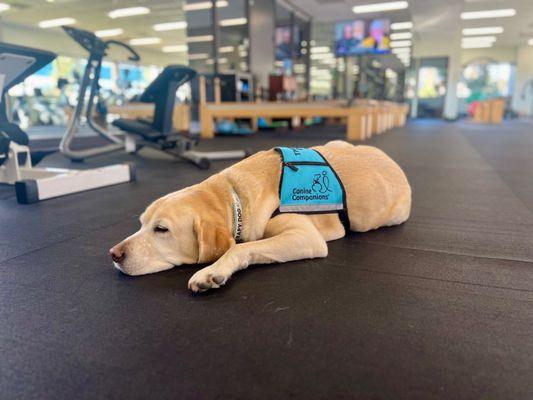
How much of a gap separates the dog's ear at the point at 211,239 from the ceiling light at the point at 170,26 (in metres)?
13.8

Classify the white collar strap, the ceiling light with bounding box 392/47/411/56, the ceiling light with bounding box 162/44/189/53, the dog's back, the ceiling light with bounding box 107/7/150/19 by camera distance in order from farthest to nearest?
1. the ceiling light with bounding box 392/47/411/56
2. the ceiling light with bounding box 162/44/189/53
3. the ceiling light with bounding box 107/7/150/19
4. the dog's back
5. the white collar strap

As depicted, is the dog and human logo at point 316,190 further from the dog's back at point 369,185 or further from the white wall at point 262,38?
the white wall at point 262,38

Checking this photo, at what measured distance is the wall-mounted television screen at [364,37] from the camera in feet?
38.1

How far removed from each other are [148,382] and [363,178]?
1288mm

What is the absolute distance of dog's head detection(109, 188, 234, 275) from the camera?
53.6 inches

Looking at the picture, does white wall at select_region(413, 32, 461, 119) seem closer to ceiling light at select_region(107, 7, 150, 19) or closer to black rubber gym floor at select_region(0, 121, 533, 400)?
ceiling light at select_region(107, 7, 150, 19)

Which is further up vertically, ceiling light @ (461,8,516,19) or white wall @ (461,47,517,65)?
ceiling light @ (461,8,516,19)

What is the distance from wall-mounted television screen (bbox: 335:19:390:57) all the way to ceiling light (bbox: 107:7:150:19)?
19.9 ft

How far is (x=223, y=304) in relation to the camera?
123cm

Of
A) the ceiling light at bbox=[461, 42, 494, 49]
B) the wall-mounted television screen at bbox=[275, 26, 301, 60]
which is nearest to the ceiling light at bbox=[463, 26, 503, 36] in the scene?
the ceiling light at bbox=[461, 42, 494, 49]

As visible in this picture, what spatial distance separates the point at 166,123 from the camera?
14.3 ft

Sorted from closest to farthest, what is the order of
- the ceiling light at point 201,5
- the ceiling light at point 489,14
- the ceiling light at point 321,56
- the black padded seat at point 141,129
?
the black padded seat at point 141,129, the ceiling light at point 201,5, the ceiling light at point 489,14, the ceiling light at point 321,56

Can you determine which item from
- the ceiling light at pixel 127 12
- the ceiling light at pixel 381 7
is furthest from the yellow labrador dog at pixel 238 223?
the ceiling light at pixel 127 12

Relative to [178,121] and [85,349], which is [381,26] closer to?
[178,121]
